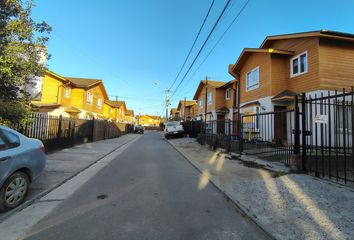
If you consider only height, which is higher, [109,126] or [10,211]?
[109,126]

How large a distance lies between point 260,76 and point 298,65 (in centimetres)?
293

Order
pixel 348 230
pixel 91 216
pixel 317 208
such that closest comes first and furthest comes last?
pixel 348 230
pixel 91 216
pixel 317 208

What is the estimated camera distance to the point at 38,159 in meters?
5.76

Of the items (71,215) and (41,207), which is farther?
(41,207)

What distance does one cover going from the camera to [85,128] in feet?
64.2

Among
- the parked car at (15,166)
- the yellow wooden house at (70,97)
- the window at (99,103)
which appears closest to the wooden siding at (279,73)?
the parked car at (15,166)

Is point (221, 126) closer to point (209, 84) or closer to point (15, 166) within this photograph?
point (15, 166)

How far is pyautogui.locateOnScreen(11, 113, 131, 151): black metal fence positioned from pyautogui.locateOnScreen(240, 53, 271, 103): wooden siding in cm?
1316

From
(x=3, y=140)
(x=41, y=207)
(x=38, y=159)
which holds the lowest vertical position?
(x=41, y=207)

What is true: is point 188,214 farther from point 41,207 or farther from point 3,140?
point 3,140

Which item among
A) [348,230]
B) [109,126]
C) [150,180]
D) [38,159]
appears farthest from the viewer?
[109,126]

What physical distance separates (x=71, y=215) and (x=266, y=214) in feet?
11.7

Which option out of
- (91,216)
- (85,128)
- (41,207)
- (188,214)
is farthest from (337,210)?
(85,128)

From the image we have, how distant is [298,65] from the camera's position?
16234 mm
